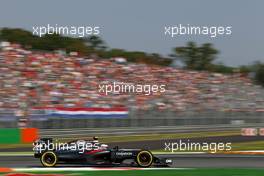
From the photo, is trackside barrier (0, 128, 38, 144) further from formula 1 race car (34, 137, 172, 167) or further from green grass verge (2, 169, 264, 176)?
green grass verge (2, 169, 264, 176)

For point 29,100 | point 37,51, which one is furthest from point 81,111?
point 37,51

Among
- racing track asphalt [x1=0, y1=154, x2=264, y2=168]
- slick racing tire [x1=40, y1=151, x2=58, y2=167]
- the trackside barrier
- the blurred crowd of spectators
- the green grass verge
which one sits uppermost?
the blurred crowd of spectators

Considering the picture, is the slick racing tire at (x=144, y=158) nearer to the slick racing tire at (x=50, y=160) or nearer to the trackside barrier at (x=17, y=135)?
the slick racing tire at (x=50, y=160)

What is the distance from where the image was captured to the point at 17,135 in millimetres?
18109

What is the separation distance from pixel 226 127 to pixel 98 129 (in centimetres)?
596

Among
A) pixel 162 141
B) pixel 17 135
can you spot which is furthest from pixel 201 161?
pixel 17 135

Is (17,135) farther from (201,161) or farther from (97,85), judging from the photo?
(201,161)

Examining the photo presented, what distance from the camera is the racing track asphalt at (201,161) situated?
1273 centimetres

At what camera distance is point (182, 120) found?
64.5 ft

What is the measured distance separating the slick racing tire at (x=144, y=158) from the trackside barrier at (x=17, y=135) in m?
7.30

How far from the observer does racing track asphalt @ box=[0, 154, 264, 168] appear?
12727mm

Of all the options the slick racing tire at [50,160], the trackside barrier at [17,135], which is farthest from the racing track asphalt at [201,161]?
the trackside barrier at [17,135]

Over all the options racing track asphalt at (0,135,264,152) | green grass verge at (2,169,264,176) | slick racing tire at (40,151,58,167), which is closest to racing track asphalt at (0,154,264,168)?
slick racing tire at (40,151,58,167)

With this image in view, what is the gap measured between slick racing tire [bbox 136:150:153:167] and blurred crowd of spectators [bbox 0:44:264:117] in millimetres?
6890
